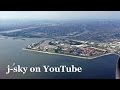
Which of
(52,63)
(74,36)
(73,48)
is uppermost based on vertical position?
(74,36)

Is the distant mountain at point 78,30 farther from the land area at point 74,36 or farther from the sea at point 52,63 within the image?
the sea at point 52,63

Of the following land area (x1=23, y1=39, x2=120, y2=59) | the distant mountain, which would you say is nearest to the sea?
land area (x1=23, y1=39, x2=120, y2=59)

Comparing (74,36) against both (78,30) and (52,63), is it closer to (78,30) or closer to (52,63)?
(78,30)

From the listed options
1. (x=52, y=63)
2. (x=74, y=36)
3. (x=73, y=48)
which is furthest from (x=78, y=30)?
(x=52, y=63)

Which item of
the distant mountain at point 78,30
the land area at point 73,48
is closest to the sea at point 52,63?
the land area at point 73,48

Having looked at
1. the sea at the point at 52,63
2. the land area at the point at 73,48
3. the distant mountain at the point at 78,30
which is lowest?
the sea at the point at 52,63

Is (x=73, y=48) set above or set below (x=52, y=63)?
above
